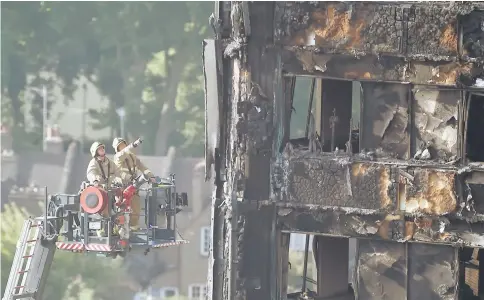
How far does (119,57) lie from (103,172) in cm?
4974

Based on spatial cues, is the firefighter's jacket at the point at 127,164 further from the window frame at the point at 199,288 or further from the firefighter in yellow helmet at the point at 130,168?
the window frame at the point at 199,288

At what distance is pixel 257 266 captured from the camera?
60.1 ft

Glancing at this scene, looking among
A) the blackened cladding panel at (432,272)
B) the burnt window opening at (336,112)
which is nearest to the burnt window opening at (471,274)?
the blackened cladding panel at (432,272)

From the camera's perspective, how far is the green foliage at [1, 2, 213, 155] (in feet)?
225

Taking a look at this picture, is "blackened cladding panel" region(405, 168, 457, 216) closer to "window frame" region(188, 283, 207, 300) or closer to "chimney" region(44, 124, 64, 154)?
"window frame" region(188, 283, 207, 300)

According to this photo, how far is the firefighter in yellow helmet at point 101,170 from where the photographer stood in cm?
2094

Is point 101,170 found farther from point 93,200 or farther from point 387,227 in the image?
point 387,227

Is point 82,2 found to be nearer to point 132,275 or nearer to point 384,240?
point 132,275

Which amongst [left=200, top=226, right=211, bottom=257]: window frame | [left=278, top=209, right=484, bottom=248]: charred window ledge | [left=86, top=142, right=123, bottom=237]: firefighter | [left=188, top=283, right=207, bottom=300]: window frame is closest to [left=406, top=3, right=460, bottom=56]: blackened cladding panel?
[left=278, top=209, right=484, bottom=248]: charred window ledge

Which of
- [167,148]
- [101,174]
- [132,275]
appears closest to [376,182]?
[101,174]

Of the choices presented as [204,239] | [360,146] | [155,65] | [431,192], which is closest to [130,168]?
[360,146]

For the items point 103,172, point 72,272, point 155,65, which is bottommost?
point 72,272

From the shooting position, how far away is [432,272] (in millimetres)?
17734

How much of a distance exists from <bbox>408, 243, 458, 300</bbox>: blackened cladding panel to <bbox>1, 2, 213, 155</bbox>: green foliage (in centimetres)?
4977
